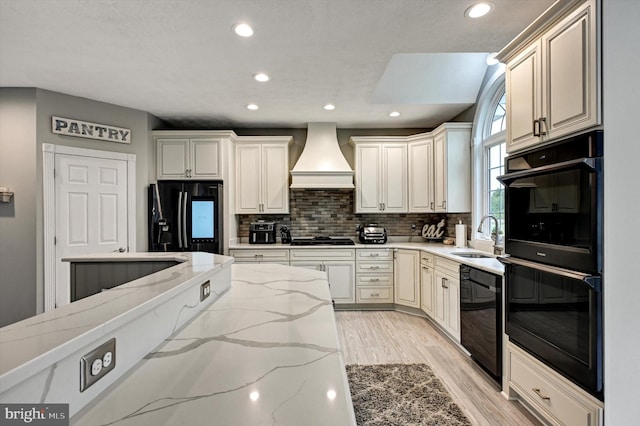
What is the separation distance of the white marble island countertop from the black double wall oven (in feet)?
4.00

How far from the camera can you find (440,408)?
6.63 feet

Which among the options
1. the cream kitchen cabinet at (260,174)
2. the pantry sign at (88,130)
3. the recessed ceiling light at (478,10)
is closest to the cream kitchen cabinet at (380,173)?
the cream kitchen cabinet at (260,174)

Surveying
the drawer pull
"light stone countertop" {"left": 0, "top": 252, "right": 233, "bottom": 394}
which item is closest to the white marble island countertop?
"light stone countertop" {"left": 0, "top": 252, "right": 233, "bottom": 394}

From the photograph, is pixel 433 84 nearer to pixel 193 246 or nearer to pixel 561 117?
pixel 561 117

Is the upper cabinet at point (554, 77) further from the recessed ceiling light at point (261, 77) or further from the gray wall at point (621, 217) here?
the recessed ceiling light at point (261, 77)

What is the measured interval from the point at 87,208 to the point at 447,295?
3.91 metres

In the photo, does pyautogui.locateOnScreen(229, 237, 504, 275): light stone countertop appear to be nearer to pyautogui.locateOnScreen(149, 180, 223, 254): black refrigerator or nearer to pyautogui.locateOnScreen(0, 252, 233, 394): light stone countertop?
pyautogui.locateOnScreen(149, 180, 223, 254): black refrigerator

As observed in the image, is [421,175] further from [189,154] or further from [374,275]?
[189,154]

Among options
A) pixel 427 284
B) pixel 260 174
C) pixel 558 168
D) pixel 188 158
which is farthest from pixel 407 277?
pixel 188 158

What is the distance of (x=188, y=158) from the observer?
4.01m

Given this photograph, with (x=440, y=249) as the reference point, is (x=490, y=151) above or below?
above

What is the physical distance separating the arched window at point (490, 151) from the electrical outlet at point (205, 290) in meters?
2.85

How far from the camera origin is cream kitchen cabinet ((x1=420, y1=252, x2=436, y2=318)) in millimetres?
3519

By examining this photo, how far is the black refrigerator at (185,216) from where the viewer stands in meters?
3.81
